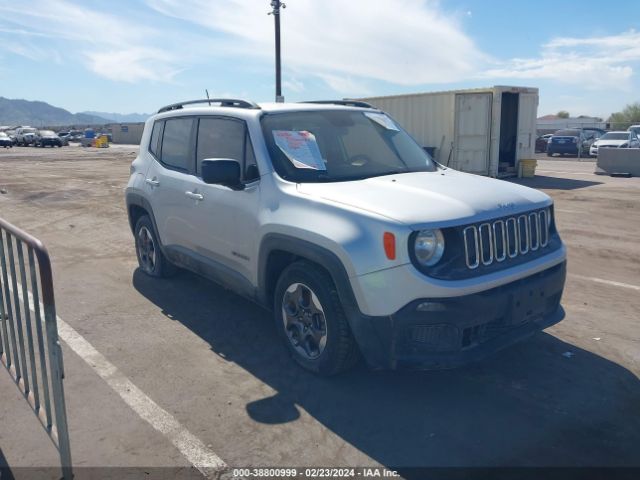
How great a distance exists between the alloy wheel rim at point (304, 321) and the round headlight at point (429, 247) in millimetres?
810

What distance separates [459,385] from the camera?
3.99m

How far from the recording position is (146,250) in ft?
21.7

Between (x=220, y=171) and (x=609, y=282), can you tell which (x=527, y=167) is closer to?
(x=609, y=282)

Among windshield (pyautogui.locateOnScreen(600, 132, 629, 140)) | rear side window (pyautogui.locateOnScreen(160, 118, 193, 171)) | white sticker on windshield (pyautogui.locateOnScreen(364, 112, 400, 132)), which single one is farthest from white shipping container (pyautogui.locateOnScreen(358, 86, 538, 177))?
rear side window (pyautogui.locateOnScreen(160, 118, 193, 171))

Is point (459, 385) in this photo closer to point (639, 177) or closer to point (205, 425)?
point (205, 425)

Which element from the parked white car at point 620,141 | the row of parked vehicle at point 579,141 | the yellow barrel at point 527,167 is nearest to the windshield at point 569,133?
the row of parked vehicle at point 579,141

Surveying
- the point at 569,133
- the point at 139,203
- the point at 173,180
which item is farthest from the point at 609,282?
the point at 569,133

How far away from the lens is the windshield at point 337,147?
4391 millimetres

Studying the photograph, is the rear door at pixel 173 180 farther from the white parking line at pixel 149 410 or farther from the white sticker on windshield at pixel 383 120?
the white sticker on windshield at pixel 383 120

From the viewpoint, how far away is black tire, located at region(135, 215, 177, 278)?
6.25m

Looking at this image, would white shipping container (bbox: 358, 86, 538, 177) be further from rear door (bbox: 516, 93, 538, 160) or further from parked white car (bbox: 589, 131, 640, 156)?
parked white car (bbox: 589, 131, 640, 156)

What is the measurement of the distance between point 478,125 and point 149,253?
13.4 meters

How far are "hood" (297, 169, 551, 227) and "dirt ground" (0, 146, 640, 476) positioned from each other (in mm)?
1212

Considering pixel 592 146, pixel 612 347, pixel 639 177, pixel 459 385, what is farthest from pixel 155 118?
pixel 592 146
